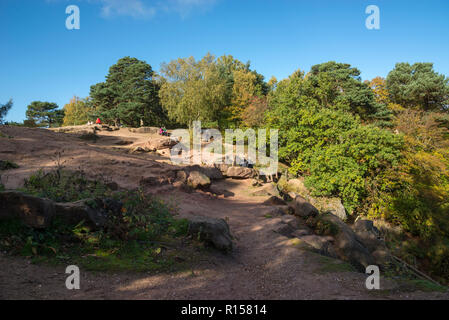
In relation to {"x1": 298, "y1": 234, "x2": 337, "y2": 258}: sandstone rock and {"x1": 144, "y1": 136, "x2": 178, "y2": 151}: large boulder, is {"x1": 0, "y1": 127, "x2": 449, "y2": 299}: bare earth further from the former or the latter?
{"x1": 144, "y1": 136, "x2": 178, "y2": 151}: large boulder

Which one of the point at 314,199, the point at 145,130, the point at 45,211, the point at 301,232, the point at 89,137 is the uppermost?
the point at 145,130

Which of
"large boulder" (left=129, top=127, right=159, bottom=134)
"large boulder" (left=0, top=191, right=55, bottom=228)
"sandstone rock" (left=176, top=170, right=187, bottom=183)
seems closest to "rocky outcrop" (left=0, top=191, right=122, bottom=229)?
"large boulder" (left=0, top=191, right=55, bottom=228)

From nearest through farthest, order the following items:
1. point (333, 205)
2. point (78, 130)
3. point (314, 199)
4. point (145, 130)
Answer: point (333, 205), point (314, 199), point (78, 130), point (145, 130)

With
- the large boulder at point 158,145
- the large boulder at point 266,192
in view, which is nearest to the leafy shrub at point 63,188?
the large boulder at point 266,192

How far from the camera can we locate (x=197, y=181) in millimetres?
12766

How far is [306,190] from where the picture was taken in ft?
56.0

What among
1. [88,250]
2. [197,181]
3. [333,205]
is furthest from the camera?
[333,205]

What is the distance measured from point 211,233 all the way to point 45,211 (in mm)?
3168

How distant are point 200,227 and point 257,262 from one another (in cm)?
147

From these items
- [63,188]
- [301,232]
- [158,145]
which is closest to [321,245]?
[301,232]

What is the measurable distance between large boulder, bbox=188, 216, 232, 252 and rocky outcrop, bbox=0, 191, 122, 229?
5.91 feet

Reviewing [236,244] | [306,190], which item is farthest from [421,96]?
[236,244]

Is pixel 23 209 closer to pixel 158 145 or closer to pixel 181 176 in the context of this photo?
pixel 181 176
